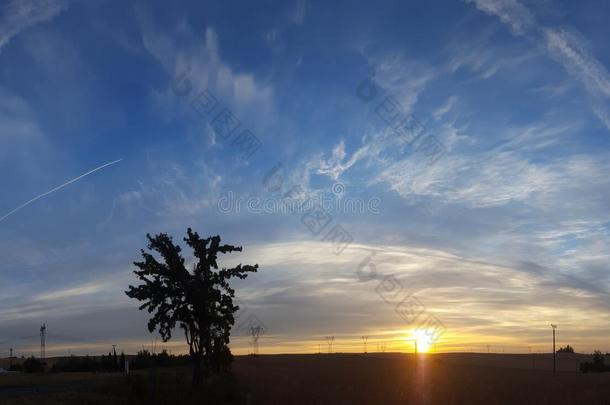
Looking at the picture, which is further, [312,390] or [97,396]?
[312,390]

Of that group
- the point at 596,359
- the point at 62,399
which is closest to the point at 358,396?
the point at 62,399

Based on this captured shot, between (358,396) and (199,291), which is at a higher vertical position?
(199,291)

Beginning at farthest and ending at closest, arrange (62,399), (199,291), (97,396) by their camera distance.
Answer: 1. (199,291)
2. (97,396)
3. (62,399)

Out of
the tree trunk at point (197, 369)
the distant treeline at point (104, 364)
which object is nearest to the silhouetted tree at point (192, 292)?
the tree trunk at point (197, 369)

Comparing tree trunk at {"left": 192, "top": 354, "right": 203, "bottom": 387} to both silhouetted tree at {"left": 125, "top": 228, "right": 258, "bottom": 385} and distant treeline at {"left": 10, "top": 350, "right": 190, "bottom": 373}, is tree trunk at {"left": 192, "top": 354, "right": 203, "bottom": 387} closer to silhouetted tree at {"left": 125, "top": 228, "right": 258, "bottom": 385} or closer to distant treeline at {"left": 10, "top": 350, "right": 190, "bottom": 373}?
silhouetted tree at {"left": 125, "top": 228, "right": 258, "bottom": 385}

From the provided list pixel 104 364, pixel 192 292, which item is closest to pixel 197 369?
pixel 192 292

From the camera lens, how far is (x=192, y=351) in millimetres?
35906

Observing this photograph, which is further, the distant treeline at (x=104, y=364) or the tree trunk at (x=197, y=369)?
the distant treeline at (x=104, y=364)

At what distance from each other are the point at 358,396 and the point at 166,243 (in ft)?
43.6

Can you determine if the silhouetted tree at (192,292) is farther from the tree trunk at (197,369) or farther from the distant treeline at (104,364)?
the distant treeline at (104,364)

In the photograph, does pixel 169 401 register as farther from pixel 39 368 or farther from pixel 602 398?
pixel 39 368

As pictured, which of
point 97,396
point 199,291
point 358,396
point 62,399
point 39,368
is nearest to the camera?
point 62,399

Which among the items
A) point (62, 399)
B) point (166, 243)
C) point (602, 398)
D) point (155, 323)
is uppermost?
point (166, 243)

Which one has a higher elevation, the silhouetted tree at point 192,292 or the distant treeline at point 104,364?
the silhouetted tree at point 192,292
